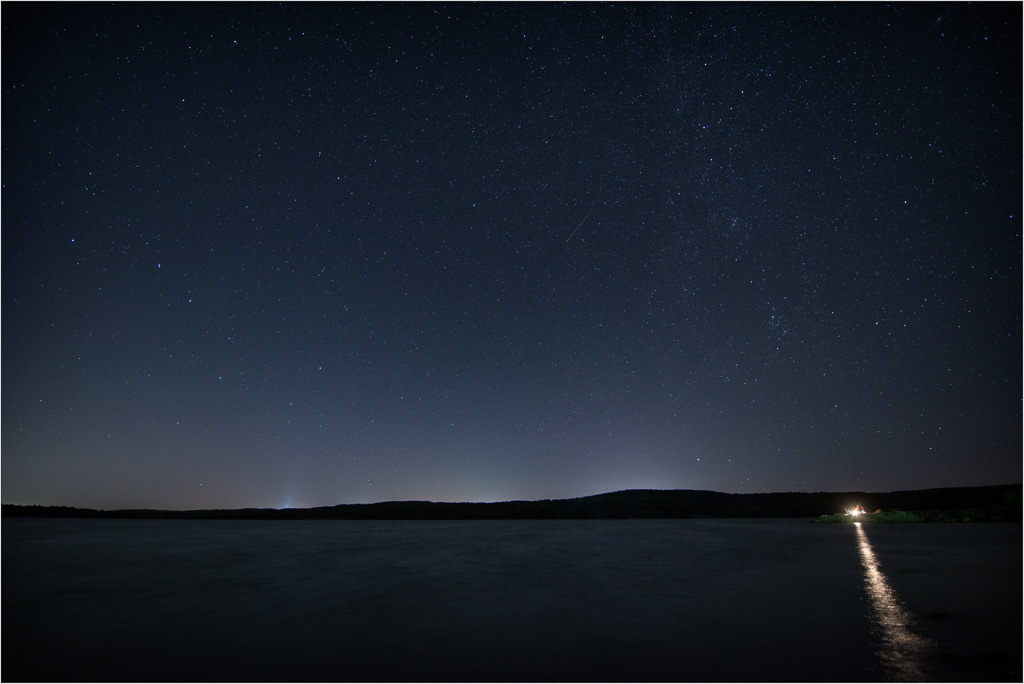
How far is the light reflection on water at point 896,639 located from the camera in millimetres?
4738

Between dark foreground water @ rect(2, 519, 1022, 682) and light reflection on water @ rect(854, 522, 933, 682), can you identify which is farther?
dark foreground water @ rect(2, 519, 1022, 682)

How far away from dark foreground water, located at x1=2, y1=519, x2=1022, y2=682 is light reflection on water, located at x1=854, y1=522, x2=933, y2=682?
0.09 ft

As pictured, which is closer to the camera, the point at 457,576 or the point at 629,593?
the point at 629,593

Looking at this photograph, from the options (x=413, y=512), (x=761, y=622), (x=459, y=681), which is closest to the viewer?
(x=459, y=681)

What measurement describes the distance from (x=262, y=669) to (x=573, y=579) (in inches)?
283

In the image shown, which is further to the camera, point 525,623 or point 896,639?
point 525,623

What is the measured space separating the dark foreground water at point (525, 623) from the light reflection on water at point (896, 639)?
1.0 inches

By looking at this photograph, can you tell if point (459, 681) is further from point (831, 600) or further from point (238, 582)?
point (238, 582)

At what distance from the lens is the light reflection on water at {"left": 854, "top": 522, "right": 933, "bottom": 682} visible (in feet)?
15.5

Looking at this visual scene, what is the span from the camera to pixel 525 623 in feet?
22.5

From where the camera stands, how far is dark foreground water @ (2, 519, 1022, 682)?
506 centimetres

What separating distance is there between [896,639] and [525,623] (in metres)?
4.35

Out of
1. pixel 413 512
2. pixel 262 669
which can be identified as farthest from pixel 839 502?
pixel 262 669

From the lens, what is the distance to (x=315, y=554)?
694 inches
